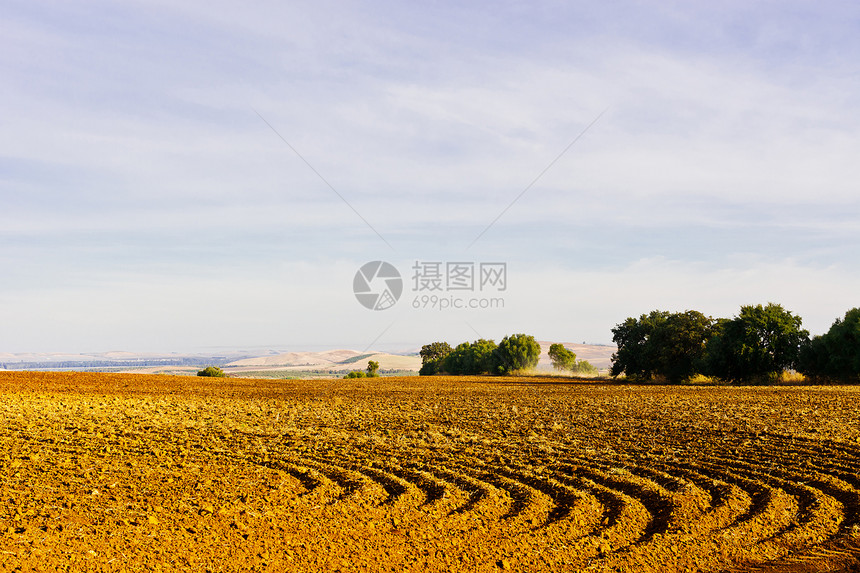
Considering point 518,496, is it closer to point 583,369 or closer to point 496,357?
point 496,357

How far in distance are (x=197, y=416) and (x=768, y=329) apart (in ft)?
123

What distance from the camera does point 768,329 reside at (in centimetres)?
4194

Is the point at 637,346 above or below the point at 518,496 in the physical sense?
above

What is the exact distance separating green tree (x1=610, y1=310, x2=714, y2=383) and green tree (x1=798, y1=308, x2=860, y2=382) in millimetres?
6768

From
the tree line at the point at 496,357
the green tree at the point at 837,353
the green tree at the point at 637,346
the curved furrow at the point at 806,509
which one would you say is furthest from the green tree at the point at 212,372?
the curved furrow at the point at 806,509

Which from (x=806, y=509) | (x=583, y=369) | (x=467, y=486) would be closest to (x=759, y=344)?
(x=583, y=369)

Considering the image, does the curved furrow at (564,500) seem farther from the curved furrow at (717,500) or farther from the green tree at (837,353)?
the green tree at (837,353)

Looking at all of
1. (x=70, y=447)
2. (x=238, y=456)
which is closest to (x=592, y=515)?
(x=238, y=456)

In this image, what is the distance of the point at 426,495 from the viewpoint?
10188 millimetres

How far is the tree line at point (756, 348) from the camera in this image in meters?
40.4

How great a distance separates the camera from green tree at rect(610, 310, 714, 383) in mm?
47000

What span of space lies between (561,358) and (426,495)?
65.3 meters

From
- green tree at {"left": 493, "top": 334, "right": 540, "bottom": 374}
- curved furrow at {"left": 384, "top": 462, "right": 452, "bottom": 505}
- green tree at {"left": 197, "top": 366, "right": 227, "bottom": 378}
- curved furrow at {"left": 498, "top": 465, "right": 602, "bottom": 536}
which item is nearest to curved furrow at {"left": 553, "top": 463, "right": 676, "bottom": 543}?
curved furrow at {"left": 498, "top": 465, "right": 602, "bottom": 536}

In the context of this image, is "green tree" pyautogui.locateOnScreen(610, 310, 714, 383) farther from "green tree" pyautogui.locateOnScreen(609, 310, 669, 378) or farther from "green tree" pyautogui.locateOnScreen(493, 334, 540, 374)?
"green tree" pyautogui.locateOnScreen(493, 334, 540, 374)
